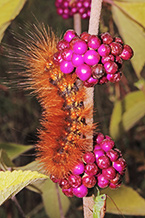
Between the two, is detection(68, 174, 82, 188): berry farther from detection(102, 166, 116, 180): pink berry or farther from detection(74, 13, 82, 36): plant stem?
→ detection(74, 13, 82, 36): plant stem

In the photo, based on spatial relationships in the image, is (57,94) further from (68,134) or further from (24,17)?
(24,17)

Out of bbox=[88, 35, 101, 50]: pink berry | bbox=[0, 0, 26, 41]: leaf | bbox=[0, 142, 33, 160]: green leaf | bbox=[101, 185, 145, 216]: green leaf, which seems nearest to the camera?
bbox=[88, 35, 101, 50]: pink berry

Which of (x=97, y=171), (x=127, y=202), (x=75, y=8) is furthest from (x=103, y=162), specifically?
(x=75, y=8)

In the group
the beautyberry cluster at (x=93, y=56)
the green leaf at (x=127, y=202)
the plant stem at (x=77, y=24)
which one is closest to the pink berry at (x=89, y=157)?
the beautyberry cluster at (x=93, y=56)

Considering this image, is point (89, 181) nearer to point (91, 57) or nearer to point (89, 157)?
point (89, 157)

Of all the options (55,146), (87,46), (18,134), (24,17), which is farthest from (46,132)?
(18,134)

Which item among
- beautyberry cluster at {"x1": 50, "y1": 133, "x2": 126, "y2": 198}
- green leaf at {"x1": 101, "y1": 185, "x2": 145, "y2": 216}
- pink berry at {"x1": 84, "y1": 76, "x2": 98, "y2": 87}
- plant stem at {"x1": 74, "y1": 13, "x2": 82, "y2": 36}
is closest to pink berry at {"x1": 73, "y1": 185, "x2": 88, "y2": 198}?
beautyberry cluster at {"x1": 50, "y1": 133, "x2": 126, "y2": 198}

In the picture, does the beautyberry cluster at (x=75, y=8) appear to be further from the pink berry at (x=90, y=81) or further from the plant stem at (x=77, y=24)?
the pink berry at (x=90, y=81)
